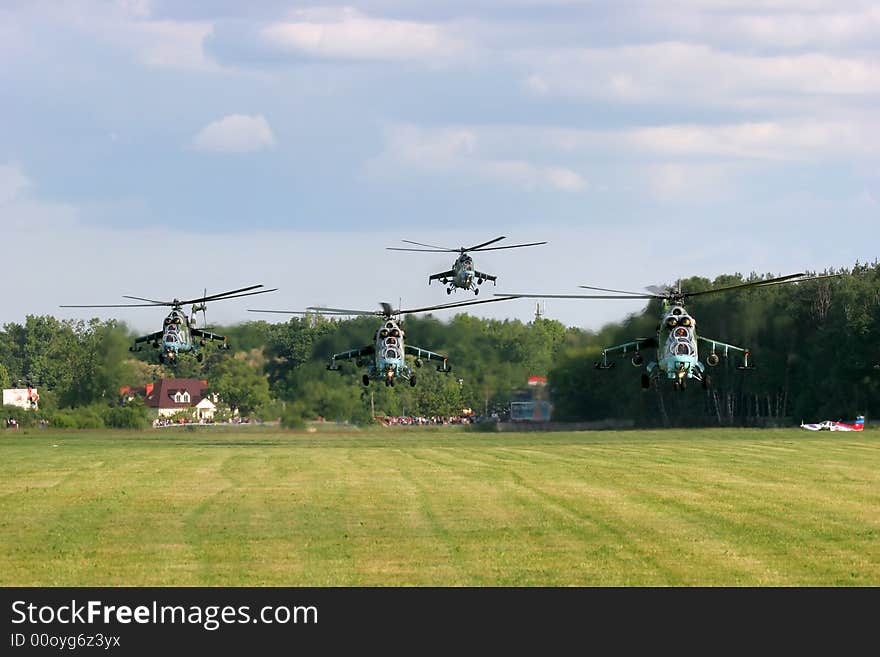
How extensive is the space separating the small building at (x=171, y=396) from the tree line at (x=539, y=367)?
3.29 feet

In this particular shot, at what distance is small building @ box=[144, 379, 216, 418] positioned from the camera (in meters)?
108

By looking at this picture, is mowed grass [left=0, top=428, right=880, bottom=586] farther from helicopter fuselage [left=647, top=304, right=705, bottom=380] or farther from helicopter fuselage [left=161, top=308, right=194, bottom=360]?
helicopter fuselage [left=161, top=308, right=194, bottom=360]

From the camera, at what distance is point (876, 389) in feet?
366

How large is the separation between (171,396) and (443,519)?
79.8 m

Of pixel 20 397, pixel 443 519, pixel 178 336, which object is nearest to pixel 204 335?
pixel 178 336

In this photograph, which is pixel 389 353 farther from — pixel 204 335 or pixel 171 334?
pixel 204 335

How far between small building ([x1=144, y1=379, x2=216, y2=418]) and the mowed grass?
46.1 meters

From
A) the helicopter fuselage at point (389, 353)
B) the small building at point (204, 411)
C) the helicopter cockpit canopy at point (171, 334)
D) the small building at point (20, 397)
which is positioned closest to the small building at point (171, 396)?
the small building at point (204, 411)

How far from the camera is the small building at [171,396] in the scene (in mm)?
107625

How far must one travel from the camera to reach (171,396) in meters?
111

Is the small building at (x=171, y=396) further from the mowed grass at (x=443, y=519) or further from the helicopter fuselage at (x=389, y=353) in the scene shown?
the mowed grass at (x=443, y=519)
